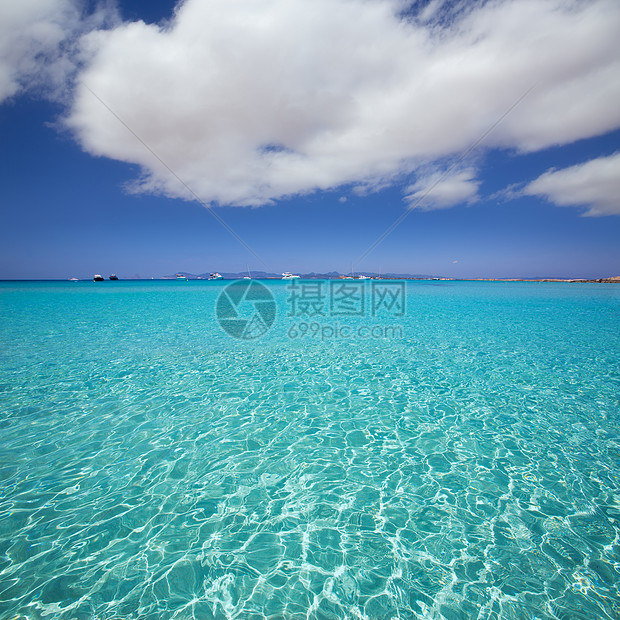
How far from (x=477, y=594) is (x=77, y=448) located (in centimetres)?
691

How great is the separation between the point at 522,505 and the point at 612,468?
2.33 metres

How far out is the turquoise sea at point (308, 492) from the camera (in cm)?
332

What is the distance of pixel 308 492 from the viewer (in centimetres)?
482

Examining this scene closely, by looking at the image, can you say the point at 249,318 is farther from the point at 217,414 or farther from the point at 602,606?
the point at 602,606

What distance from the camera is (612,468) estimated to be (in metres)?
5.33

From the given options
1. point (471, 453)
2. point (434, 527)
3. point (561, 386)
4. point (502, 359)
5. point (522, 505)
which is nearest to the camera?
point (434, 527)

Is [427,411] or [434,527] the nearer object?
[434,527]

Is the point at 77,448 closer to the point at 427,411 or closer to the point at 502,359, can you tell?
the point at 427,411

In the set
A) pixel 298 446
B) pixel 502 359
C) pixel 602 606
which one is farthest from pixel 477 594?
pixel 502 359

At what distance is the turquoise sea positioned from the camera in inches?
131

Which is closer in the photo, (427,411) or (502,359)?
(427,411)

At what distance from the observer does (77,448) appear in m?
5.84

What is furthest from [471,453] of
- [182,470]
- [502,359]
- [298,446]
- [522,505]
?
[502,359]

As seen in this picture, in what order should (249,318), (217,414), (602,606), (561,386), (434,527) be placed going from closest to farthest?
(602,606)
(434,527)
(217,414)
(561,386)
(249,318)
